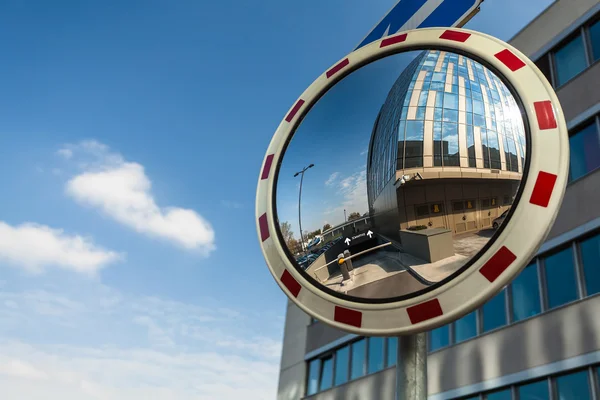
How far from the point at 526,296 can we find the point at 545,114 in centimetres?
958

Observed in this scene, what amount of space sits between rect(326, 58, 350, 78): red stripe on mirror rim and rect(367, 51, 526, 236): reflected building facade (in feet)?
1.17

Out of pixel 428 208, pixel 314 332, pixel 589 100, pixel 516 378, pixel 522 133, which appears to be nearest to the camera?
pixel 522 133

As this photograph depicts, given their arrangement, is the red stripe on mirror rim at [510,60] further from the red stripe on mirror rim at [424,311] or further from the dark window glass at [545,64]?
the dark window glass at [545,64]

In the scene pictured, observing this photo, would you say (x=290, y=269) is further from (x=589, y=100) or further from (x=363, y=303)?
(x=589, y=100)

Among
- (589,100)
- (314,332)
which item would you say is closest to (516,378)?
(589,100)

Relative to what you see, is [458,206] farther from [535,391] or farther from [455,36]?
[535,391]

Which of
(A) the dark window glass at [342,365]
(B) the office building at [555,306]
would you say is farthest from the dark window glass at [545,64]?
(A) the dark window glass at [342,365]

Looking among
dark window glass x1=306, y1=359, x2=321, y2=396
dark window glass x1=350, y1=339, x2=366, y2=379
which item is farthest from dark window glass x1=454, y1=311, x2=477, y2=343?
dark window glass x1=306, y1=359, x2=321, y2=396

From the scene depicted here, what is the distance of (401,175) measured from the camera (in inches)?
58.0

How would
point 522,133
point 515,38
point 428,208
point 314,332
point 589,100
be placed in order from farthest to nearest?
point 314,332, point 515,38, point 589,100, point 428,208, point 522,133

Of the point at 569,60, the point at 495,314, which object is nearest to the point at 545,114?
the point at 495,314

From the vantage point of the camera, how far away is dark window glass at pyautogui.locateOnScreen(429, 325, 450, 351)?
35.7ft

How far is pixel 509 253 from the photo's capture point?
3.89 ft

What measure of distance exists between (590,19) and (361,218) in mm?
11838
